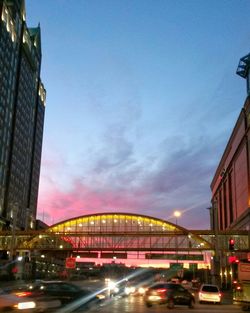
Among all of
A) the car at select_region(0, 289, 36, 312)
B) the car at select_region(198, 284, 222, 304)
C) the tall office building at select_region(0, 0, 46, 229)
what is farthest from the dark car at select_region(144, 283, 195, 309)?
the tall office building at select_region(0, 0, 46, 229)

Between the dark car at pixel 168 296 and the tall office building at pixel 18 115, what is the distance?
78921mm

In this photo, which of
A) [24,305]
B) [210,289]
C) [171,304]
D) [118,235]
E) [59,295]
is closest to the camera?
[24,305]

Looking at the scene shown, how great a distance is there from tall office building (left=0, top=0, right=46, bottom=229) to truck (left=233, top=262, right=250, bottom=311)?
80549 mm

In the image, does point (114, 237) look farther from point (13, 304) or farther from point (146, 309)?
point (13, 304)

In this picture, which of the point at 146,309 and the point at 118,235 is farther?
the point at 118,235

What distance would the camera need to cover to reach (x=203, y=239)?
265 ft

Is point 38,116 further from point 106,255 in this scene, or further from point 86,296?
point 86,296

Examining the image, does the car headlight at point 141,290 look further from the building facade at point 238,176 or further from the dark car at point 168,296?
the dark car at point 168,296

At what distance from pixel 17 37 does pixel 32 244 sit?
248 feet

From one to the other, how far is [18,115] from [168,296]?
387 feet

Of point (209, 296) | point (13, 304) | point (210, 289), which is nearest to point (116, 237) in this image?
point (210, 289)

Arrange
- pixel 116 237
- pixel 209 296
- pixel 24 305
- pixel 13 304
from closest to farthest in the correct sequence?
pixel 13 304
pixel 24 305
pixel 209 296
pixel 116 237

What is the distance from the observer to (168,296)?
29.5 metres

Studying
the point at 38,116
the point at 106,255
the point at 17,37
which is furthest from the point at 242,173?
the point at 38,116
